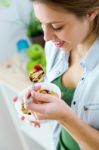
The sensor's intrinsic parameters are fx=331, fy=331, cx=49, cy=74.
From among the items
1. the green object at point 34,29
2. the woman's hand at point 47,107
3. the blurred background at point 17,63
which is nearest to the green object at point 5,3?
the blurred background at point 17,63

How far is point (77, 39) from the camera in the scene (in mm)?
881

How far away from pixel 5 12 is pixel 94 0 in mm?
717

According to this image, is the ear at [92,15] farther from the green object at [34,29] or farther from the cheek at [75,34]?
the green object at [34,29]

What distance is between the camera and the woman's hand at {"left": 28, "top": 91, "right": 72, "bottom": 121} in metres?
0.80

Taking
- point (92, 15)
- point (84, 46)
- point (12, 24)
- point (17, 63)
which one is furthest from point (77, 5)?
point (12, 24)

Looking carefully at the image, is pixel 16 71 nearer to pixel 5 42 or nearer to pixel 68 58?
pixel 5 42

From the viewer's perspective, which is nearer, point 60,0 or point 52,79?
point 60,0

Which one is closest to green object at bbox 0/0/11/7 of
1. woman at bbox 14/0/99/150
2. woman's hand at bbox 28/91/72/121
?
woman at bbox 14/0/99/150

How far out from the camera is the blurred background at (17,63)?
4.31 ft

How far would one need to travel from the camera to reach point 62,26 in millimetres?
839

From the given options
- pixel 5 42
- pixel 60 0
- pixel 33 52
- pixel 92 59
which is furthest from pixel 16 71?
pixel 60 0

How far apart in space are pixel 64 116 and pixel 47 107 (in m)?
0.05

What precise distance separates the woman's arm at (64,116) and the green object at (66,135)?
0.14 m

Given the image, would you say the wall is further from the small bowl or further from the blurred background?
the small bowl
